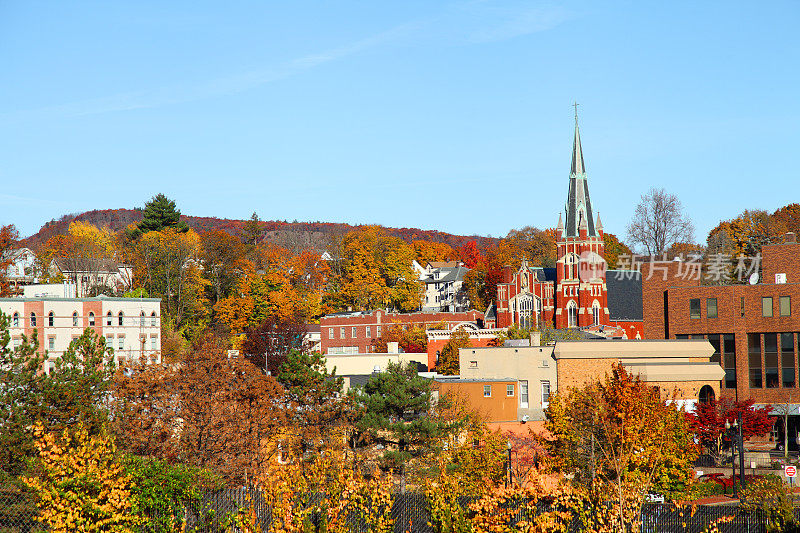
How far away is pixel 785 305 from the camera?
59.1 meters

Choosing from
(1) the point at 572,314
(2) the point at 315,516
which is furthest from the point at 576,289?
(2) the point at 315,516

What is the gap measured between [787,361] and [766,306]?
380 centimetres

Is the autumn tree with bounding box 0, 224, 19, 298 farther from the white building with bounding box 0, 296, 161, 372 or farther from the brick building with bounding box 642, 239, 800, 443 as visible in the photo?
the brick building with bounding box 642, 239, 800, 443

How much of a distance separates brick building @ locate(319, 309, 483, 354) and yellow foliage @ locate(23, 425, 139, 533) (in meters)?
89.1

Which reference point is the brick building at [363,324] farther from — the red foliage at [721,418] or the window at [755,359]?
the red foliage at [721,418]

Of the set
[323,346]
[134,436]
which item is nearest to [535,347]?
[134,436]

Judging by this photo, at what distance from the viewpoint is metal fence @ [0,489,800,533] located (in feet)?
67.9

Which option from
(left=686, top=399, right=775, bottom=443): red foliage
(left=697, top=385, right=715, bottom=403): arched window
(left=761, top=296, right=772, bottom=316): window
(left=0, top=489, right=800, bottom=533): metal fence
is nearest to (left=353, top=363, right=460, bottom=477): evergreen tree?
(left=686, top=399, right=775, bottom=443): red foliage

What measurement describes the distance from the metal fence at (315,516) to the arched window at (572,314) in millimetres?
87343

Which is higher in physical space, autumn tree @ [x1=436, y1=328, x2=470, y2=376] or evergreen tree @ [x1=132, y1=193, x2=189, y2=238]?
evergreen tree @ [x1=132, y1=193, x2=189, y2=238]

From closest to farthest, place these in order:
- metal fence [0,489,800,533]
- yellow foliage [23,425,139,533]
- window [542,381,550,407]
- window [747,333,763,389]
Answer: yellow foliage [23,425,139,533] → metal fence [0,489,800,533] → window [542,381,550,407] → window [747,333,763,389]

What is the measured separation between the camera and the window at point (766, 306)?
59500 millimetres

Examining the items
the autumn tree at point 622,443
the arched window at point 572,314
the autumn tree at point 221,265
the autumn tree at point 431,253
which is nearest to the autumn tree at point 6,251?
the autumn tree at point 221,265

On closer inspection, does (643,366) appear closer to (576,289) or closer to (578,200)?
(576,289)
